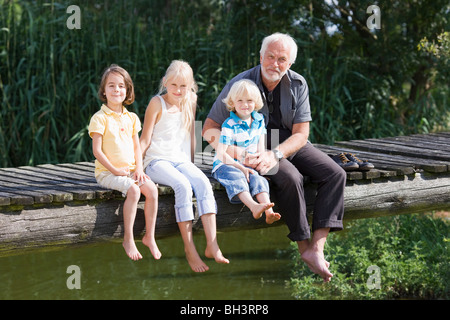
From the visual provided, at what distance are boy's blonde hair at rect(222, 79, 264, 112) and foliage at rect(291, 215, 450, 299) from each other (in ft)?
8.31

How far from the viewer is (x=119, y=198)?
3.77 metres

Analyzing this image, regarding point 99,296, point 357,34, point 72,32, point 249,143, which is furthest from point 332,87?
point 249,143

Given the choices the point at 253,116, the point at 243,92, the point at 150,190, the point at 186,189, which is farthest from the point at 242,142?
the point at 150,190

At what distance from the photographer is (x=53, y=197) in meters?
3.63

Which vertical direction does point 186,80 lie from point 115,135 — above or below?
above

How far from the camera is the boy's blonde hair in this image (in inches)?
151

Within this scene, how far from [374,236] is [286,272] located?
0.89 m

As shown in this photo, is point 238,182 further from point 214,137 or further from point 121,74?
point 121,74

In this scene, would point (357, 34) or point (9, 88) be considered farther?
point (357, 34)

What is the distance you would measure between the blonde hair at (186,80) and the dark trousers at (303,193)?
20.7 inches

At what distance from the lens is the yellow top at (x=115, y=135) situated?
3656 millimetres

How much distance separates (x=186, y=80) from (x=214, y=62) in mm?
3997

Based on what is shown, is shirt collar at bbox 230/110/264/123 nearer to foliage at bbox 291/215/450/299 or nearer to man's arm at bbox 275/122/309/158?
man's arm at bbox 275/122/309/158
